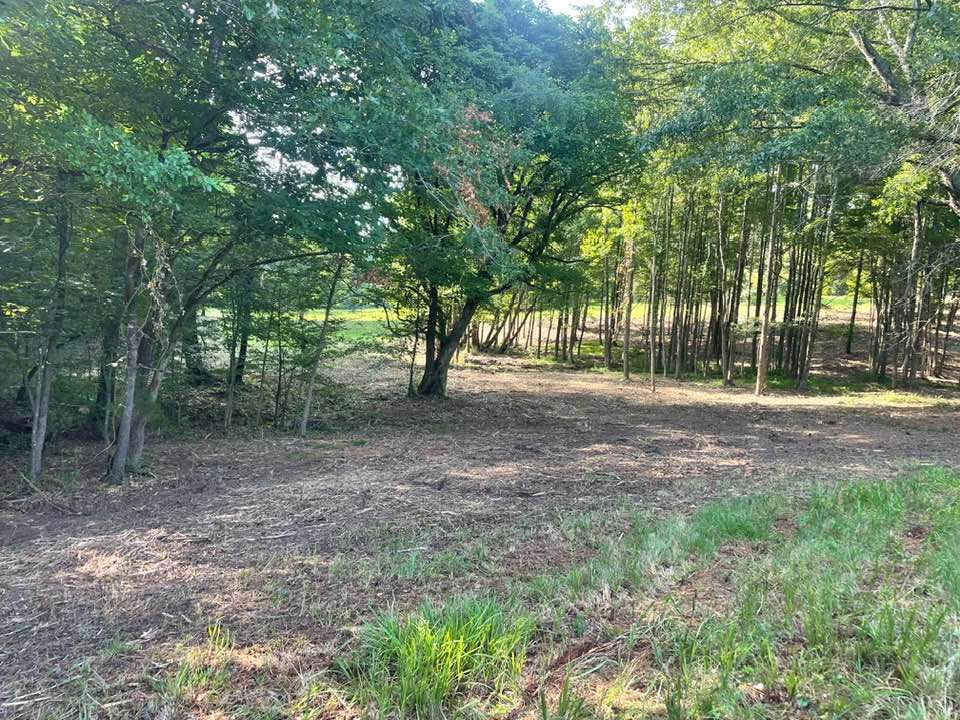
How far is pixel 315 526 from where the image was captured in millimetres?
4688

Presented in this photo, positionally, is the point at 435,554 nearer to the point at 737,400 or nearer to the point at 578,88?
the point at 578,88

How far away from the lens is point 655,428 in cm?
1045

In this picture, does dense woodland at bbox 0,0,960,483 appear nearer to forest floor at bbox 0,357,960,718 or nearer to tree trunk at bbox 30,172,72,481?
tree trunk at bbox 30,172,72,481

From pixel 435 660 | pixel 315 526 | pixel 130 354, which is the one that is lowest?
pixel 315 526

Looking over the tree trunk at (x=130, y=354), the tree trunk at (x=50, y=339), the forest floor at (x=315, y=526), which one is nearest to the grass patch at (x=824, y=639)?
the forest floor at (x=315, y=526)

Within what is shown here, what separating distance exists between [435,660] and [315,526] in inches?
108

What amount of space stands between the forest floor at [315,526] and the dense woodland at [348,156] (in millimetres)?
1589

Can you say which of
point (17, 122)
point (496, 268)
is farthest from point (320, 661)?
point (496, 268)

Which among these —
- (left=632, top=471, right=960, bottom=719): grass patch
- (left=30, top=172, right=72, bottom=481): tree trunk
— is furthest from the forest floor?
(left=30, top=172, right=72, bottom=481): tree trunk

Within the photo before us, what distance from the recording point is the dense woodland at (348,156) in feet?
16.9

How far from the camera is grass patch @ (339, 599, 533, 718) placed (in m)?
2.10

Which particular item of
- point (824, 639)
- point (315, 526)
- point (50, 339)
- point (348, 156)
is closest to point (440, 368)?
point (348, 156)

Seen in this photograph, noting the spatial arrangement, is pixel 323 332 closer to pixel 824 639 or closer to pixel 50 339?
pixel 50 339

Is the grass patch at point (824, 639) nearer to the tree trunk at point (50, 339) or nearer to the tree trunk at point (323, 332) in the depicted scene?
the tree trunk at point (50, 339)
